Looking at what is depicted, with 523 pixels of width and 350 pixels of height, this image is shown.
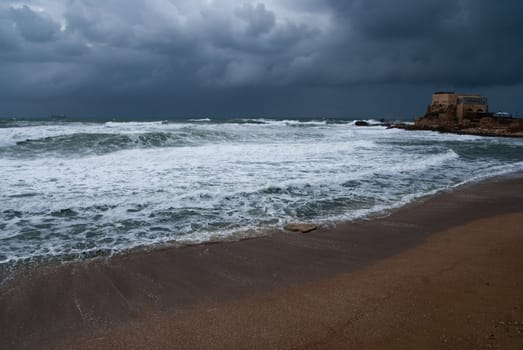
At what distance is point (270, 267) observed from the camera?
4074 mm

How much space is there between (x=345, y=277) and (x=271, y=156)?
34.4 ft

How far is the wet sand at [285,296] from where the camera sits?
105 inches

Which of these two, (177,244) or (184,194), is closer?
(177,244)

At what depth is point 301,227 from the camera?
5414mm

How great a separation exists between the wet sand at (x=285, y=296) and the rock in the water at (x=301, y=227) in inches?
9.9

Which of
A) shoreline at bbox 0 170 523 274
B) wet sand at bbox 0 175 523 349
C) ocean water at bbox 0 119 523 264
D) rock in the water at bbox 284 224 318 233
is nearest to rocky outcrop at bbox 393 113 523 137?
ocean water at bbox 0 119 523 264

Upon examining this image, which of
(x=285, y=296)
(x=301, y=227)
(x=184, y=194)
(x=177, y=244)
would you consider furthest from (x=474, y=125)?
(x=285, y=296)

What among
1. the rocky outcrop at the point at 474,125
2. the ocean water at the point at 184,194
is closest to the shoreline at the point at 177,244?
the ocean water at the point at 184,194

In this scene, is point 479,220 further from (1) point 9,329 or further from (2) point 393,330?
(1) point 9,329

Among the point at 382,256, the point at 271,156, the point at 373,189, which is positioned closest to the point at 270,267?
the point at 382,256

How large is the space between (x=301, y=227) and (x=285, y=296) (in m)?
2.13

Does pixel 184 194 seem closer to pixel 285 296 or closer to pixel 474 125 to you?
pixel 285 296

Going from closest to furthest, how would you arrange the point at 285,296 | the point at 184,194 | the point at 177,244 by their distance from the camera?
the point at 285,296
the point at 177,244
the point at 184,194

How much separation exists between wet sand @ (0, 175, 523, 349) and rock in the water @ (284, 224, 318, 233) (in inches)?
9.9
